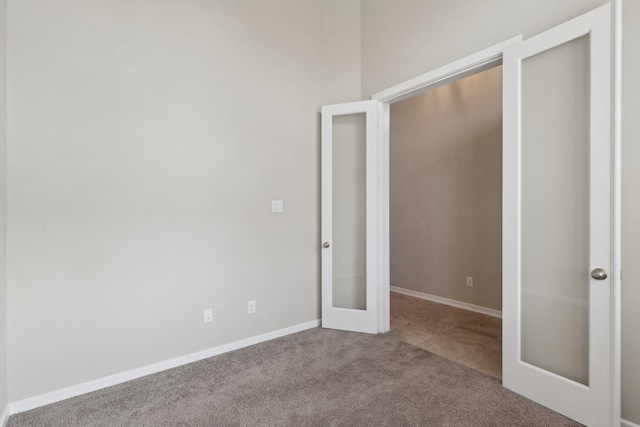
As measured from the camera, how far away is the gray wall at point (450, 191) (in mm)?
3828

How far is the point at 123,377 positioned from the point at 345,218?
2.32m

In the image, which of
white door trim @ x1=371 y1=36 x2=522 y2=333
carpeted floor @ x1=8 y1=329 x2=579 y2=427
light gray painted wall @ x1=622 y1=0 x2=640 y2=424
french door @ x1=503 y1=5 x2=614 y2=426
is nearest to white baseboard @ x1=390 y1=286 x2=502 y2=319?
white door trim @ x1=371 y1=36 x2=522 y2=333

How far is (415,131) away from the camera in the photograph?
475 cm

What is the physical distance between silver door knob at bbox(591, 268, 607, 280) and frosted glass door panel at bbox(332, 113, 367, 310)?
6.21ft

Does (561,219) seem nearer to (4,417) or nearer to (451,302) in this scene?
(451,302)

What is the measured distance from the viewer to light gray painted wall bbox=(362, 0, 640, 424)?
1.69m

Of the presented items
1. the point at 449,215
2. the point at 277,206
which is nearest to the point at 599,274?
the point at 277,206

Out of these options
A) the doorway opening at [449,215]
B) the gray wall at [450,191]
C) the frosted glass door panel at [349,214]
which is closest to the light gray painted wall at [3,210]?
the frosted glass door panel at [349,214]

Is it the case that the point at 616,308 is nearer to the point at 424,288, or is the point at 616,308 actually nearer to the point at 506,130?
the point at 506,130

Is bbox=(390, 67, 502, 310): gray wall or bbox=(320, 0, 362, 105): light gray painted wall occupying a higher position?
bbox=(320, 0, 362, 105): light gray painted wall

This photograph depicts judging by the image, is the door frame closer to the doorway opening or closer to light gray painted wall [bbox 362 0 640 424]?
light gray painted wall [bbox 362 0 640 424]

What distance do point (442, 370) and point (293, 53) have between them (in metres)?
3.23

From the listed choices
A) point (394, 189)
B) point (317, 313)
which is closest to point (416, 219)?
point (394, 189)

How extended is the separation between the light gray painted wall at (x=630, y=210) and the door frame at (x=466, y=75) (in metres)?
0.10
